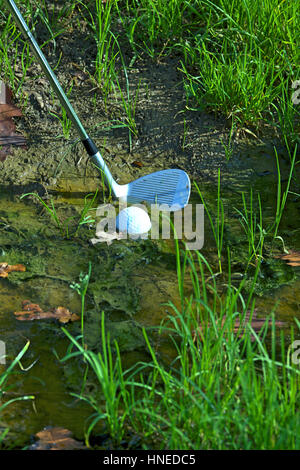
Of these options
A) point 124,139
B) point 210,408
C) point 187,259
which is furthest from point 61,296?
point 124,139

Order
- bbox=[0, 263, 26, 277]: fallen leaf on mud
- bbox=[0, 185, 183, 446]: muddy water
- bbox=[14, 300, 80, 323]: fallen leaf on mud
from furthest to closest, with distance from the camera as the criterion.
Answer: bbox=[0, 263, 26, 277]: fallen leaf on mud, bbox=[14, 300, 80, 323]: fallen leaf on mud, bbox=[0, 185, 183, 446]: muddy water

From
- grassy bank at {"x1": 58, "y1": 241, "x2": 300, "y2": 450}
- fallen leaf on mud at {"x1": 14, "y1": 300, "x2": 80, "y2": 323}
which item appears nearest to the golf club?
fallen leaf on mud at {"x1": 14, "y1": 300, "x2": 80, "y2": 323}

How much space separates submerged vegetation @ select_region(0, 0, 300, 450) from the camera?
1.91m

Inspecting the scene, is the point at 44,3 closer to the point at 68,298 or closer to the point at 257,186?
the point at 257,186

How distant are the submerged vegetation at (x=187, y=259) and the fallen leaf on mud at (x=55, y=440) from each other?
6cm

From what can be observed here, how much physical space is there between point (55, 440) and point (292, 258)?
1439mm

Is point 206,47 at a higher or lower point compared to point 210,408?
higher

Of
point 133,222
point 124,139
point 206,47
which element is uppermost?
point 206,47

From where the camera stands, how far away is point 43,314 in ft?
8.47

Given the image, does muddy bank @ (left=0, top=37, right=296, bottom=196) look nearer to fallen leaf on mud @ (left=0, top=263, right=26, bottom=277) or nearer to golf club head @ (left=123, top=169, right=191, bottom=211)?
golf club head @ (left=123, top=169, right=191, bottom=211)

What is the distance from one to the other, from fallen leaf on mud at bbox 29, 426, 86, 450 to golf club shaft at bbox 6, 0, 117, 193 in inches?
57.3

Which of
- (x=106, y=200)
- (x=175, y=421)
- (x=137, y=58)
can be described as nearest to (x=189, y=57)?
(x=137, y=58)

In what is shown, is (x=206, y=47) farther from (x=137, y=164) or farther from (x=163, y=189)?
(x=163, y=189)

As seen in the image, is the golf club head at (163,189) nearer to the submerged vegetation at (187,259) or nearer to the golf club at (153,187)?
the golf club at (153,187)
